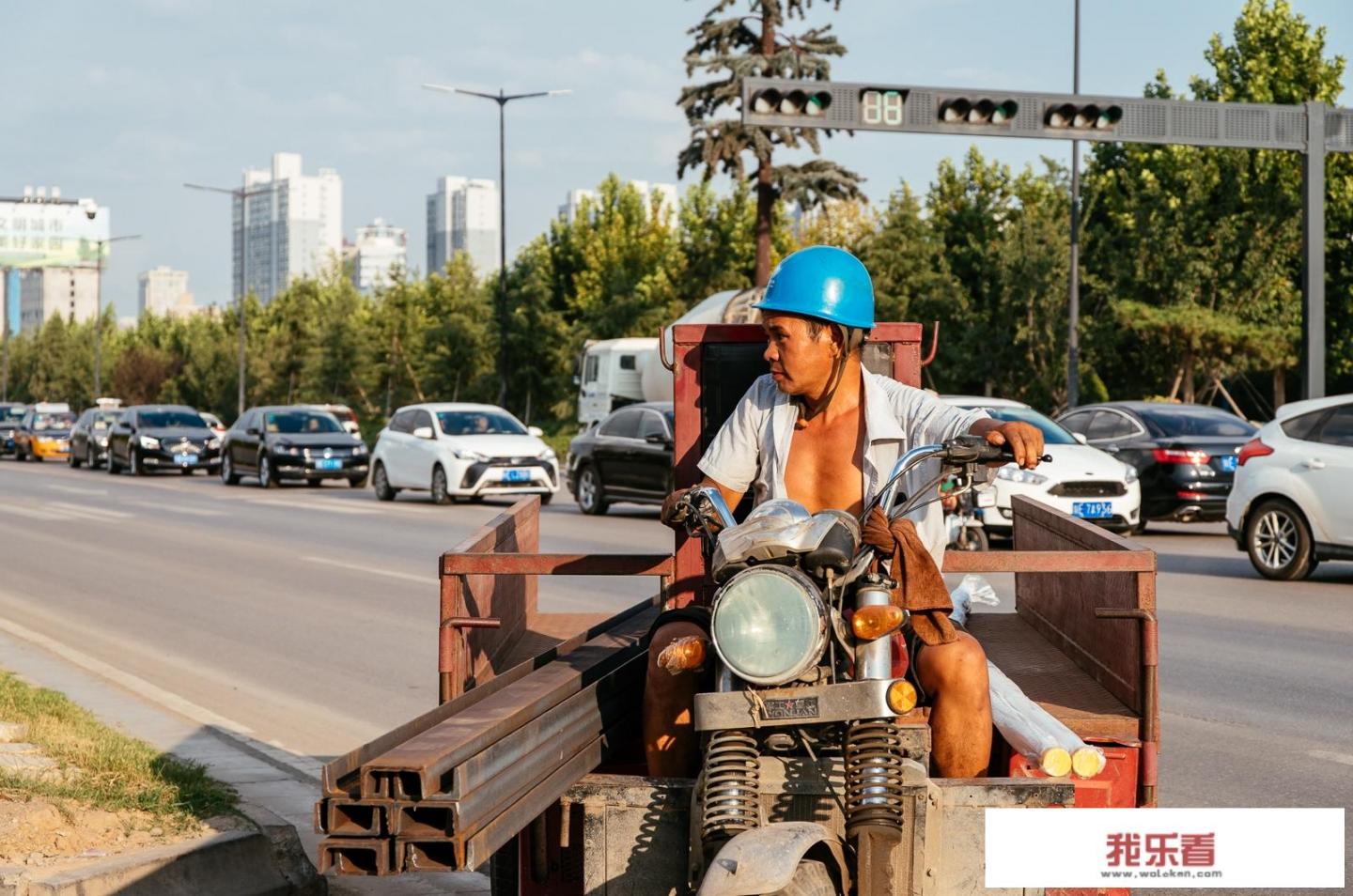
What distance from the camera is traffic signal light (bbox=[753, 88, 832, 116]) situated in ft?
72.4

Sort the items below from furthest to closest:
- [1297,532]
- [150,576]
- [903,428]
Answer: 1. [150,576]
2. [1297,532]
3. [903,428]

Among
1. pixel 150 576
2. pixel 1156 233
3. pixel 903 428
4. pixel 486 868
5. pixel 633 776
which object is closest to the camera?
pixel 633 776

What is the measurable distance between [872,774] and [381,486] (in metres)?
24.9

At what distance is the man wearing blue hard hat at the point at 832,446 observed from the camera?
3.57 meters

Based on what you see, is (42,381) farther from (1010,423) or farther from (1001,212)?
(1010,423)

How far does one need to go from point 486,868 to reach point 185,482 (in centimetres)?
3133

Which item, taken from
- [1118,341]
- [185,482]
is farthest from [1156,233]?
[185,482]

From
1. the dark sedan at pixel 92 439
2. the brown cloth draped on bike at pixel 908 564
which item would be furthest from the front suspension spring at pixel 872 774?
the dark sedan at pixel 92 439

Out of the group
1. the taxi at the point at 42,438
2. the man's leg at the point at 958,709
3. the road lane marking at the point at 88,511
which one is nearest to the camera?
the man's leg at the point at 958,709

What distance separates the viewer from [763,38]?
4112 centimetres

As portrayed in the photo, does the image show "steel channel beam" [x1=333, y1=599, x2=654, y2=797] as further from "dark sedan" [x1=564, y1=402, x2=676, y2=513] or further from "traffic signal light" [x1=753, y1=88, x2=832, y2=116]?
"traffic signal light" [x1=753, y1=88, x2=832, y2=116]

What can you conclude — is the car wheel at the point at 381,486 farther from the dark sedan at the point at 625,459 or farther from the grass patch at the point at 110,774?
the grass patch at the point at 110,774

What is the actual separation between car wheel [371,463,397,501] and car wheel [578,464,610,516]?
480 cm

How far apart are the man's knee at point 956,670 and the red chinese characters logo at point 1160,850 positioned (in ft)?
1.44
